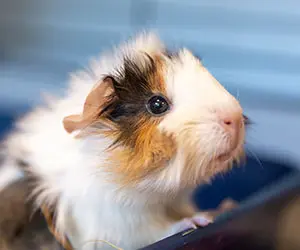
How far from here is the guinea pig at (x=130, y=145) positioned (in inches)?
37.7

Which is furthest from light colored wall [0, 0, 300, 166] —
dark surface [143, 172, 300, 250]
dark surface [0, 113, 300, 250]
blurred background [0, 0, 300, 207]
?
dark surface [0, 113, 300, 250]

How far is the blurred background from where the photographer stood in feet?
7.82

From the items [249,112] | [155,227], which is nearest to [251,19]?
[249,112]

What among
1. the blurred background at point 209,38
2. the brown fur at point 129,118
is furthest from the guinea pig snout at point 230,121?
the blurred background at point 209,38

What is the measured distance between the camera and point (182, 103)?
972 millimetres

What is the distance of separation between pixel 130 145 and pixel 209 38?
154 centimetres

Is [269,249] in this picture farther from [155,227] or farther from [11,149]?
[11,149]

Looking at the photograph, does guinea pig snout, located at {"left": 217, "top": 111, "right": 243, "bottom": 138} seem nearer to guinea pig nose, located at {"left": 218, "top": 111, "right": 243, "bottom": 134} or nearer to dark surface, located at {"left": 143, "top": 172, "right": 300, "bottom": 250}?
guinea pig nose, located at {"left": 218, "top": 111, "right": 243, "bottom": 134}

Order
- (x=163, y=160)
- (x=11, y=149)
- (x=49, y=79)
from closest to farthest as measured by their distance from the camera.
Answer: (x=163, y=160), (x=11, y=149), (x=49, y=79)

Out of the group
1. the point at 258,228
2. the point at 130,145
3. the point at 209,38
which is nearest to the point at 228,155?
the point at 130,145

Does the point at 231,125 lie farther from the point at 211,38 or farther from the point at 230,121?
the point at 211,38

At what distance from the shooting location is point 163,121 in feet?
3.20

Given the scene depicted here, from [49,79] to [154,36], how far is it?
151cm

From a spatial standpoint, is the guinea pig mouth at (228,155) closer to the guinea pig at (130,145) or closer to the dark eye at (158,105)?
the guinea pig at (130,145)
